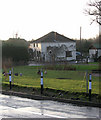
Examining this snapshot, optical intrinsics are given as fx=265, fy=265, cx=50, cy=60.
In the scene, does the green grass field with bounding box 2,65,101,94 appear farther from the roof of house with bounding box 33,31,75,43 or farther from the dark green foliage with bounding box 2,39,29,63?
the roof of house with bounding box 33,31,75,43

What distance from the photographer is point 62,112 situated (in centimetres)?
930

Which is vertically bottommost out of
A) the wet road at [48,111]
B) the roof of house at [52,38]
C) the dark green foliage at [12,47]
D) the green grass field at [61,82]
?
the wet road at [48,111]

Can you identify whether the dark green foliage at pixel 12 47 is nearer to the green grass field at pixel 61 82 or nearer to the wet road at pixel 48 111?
the green grass field at pixel 61 82

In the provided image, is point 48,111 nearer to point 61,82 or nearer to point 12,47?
point 61,82

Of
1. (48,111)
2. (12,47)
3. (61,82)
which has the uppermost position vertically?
(12,47)

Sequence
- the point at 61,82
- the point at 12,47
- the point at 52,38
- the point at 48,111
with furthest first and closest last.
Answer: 1. the point at 52,38
2. the point at 12,47
3. the point at 61,82
4. the point at 48,111

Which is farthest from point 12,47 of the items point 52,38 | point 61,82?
point 52,38

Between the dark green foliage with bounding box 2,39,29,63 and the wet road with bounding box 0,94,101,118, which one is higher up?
the dark green foliage with bounding box 2,39,29,63

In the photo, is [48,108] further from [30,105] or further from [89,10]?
[89,10]

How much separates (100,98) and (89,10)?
23.8 metres

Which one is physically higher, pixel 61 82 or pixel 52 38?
pixel 52 38

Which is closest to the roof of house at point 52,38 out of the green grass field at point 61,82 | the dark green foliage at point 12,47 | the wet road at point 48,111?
the green grass field at point 61,82

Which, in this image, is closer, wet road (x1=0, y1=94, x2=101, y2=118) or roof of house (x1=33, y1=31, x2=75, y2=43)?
wet road (x1=0, y1=94, x2=101, y2=118)

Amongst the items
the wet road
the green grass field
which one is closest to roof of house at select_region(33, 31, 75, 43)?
Result: the green grass field
